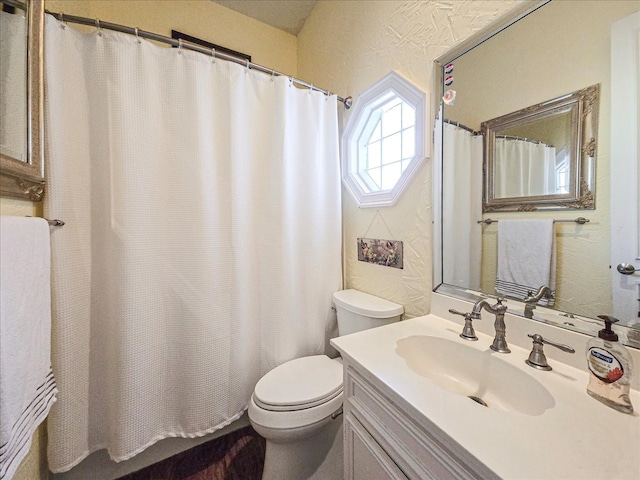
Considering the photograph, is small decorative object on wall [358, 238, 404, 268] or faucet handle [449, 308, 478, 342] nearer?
faucet handle [449, 308, 478, 342]

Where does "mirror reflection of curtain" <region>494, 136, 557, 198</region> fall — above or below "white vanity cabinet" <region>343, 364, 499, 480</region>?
above

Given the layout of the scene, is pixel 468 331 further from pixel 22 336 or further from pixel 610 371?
pixel 22 336

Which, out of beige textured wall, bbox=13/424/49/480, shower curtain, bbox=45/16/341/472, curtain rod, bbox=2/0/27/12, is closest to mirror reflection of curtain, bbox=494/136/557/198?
shower curtain, bbox=45/16/341/472

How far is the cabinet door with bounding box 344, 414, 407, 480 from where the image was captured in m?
0.61

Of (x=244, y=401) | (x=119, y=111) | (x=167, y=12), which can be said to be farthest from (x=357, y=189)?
(x=167, y=12)

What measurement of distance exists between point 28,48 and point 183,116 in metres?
0.45

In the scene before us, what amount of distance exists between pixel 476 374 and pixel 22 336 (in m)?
1.30

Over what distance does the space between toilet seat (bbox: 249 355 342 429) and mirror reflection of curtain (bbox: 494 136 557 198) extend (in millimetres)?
1030

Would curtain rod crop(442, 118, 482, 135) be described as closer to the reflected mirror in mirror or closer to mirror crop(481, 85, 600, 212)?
mirror crop(481, 85, 600, 212)

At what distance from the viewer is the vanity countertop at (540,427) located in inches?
15.3

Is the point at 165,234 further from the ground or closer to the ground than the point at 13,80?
closer to the ground

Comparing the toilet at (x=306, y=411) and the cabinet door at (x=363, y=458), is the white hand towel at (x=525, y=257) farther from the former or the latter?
the cabinet door at (x=363, y=458)

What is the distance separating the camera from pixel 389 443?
23.8 inches

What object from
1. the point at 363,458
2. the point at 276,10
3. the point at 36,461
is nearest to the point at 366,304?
the point at 363,458
